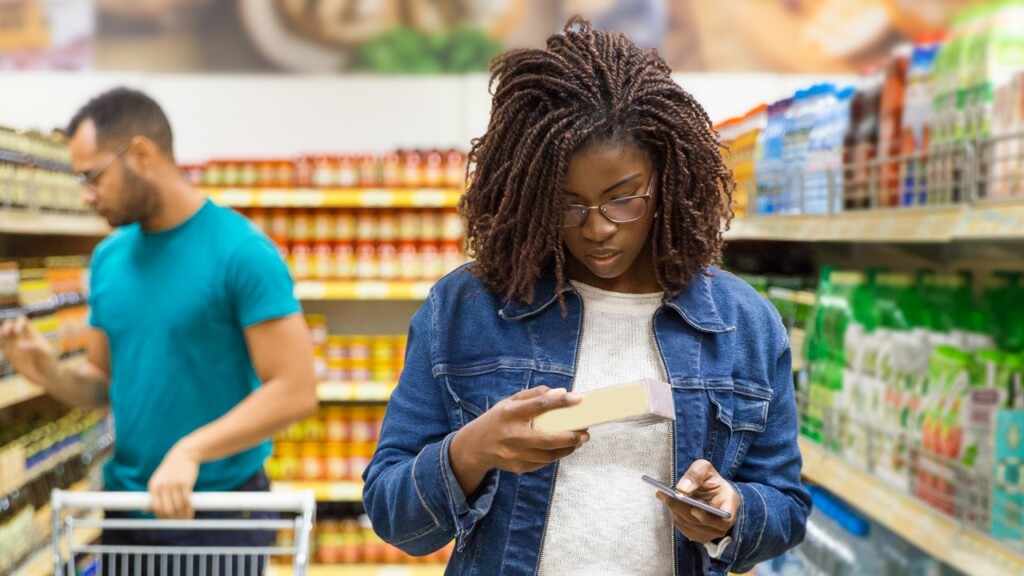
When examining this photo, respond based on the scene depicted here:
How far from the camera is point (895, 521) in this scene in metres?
1.65

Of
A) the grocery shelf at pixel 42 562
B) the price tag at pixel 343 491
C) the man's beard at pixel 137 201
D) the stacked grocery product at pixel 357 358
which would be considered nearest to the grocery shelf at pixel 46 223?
the man's beard at pixel 137 201

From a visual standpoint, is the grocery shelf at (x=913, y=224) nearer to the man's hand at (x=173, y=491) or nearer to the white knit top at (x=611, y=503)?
the white knit top at (x=611, y=503)

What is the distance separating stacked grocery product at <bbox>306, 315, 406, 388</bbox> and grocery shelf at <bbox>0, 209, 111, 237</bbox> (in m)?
0.98

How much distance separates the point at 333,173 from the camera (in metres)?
4.20

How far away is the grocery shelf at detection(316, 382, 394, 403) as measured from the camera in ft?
13.5

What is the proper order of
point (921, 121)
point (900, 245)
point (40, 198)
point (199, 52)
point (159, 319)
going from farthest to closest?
1. point (199, 52)
2. point (40, 198)
3. point (900, 245)
4. point (159, 319)
5. point (921, 121)

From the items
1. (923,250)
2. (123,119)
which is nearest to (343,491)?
(123,119)

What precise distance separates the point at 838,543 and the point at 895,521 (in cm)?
Answer: 88

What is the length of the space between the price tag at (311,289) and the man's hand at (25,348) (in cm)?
187

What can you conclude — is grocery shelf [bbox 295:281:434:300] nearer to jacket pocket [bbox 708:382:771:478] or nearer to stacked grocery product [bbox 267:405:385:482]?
stacked grocery product [bbox 267:405:385:482]

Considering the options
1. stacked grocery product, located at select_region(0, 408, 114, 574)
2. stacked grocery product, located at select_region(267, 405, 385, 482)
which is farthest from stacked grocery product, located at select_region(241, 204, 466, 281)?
stacked grocery product, located at select_region(0, 408, 114, 574)

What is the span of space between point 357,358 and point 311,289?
356 millimetres

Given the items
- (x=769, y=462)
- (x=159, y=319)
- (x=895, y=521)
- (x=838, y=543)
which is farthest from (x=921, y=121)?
(x=159, y=319)

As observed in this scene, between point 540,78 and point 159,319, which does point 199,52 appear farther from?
point 540,78
